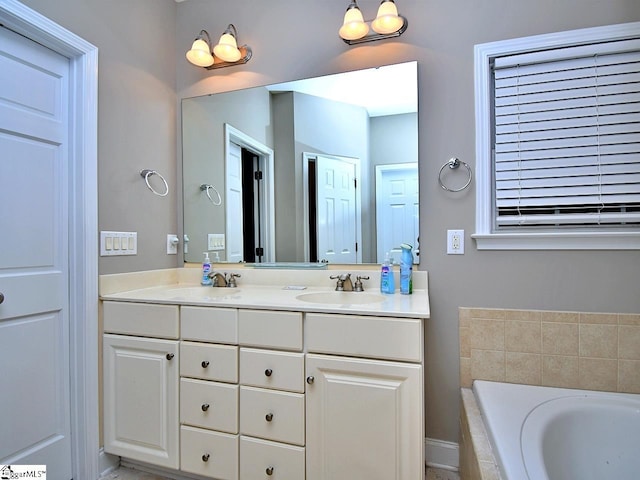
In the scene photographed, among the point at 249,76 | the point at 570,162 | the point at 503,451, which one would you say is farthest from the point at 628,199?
the point at 249,76

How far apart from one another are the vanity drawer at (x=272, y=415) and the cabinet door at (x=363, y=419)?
0.05 m

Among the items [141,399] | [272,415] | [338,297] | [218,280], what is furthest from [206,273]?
[272,415]

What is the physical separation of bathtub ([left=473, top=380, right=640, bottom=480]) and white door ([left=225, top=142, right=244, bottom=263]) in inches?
56.9

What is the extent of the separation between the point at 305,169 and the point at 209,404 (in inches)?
48.5

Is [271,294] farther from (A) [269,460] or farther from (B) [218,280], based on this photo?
(A) [269,460]

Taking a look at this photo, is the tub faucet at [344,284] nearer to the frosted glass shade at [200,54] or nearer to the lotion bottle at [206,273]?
the lotion bottle at [206,273]

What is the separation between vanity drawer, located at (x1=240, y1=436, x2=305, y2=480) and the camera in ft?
4.25

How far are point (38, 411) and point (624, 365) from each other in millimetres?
2482

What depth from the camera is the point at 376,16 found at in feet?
5.56

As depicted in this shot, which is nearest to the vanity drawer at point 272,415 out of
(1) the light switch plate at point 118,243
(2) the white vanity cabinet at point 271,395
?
(2) the white vanity cabinet at point 271,395

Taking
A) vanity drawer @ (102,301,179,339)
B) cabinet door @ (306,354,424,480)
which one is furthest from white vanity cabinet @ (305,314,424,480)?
vanity drawer @ (102,301,179,339)

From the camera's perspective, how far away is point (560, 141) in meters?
1.50

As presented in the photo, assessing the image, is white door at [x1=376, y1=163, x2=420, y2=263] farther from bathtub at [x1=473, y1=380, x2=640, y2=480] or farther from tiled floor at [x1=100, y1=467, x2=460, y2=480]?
tiled floor at [x1=100, y1=467, x2=460, y2=480]

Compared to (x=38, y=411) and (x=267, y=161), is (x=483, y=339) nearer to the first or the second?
(x=267, y=161)
